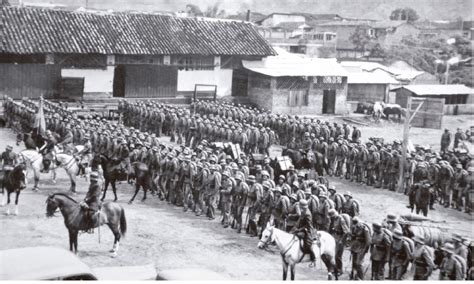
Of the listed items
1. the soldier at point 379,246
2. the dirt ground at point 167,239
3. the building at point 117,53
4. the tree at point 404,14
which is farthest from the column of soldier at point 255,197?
the tree at point 404,14

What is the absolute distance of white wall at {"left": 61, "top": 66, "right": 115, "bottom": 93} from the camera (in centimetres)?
3095

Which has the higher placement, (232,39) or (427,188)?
(232,39)

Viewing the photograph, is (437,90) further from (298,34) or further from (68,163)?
(68,163)

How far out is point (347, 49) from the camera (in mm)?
57062

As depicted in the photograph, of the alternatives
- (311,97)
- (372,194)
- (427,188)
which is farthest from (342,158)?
(311,97)

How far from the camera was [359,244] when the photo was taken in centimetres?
1156

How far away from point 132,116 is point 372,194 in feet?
40.9

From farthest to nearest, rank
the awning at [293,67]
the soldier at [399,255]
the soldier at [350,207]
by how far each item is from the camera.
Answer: the awning at [293,67]
the soldier at [350,207]
the soldier at [399,255]

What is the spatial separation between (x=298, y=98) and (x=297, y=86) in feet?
2.29

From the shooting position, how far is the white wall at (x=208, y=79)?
34.2 meters

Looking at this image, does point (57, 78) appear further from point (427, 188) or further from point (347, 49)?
point (347, 49)

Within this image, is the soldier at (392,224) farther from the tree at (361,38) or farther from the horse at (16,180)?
the tree at (361,38)

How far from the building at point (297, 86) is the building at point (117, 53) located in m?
1.31

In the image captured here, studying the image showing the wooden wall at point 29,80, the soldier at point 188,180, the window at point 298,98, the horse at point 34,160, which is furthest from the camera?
the window at point 298,98
